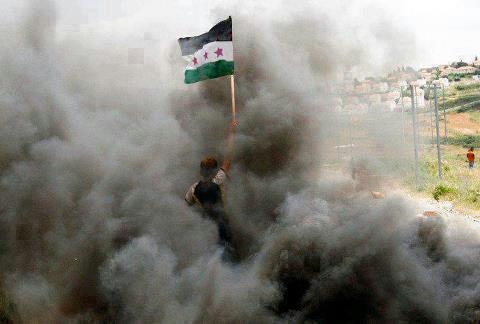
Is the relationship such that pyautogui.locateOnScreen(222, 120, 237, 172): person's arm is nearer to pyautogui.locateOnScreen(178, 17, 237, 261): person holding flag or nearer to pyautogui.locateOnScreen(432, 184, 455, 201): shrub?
pyautogui.locateOnScreen(178, 17, 237, 261): person holding flag

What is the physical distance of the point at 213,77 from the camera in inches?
427

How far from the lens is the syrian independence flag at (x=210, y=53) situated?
10.7 meters

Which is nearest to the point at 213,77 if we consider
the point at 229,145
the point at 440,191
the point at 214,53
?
the point at 214,53

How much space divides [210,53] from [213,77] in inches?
18.9

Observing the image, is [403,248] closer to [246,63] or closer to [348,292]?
[348,292]

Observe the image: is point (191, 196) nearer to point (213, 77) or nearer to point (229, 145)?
point (229, 145)

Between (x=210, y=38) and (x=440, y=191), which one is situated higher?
(x=210, y=38)

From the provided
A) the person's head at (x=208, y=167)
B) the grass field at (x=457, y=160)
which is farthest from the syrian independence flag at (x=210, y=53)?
the grass field at (x=457, y=160)

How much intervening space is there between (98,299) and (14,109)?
3793mm

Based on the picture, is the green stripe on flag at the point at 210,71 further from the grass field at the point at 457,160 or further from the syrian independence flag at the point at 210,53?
the grass field at the point at 457,160

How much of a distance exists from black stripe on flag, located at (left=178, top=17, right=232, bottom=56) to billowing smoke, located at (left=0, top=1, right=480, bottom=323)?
1.08m

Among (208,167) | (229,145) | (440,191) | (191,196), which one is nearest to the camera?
(208,167)

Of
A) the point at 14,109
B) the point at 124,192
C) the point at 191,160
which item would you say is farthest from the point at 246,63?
the point at 14,109

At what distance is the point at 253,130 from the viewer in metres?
11.3
